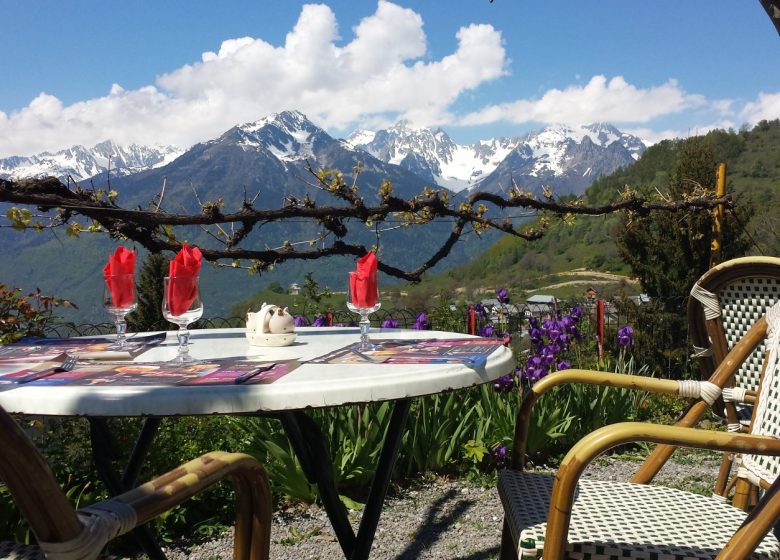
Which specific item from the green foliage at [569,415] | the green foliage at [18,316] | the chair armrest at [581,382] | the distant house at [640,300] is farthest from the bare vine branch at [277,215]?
the distant house at [640,300]

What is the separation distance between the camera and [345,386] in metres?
1.19

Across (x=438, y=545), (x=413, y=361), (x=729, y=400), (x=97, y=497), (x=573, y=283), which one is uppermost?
(x=413, y=361)

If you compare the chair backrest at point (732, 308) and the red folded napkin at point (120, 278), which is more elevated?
the red folded napkin at point (120, 278)

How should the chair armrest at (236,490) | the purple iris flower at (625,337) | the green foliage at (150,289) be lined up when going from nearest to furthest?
the chair armrest at (236,490) < the purple iris flower at (625,337) < the green foliage at (150,289)

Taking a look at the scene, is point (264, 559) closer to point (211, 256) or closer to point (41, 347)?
point (41, 347)

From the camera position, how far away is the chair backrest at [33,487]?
2.16 ft

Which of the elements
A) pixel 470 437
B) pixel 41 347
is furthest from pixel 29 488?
pixel 470 437

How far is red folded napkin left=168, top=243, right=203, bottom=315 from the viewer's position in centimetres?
158

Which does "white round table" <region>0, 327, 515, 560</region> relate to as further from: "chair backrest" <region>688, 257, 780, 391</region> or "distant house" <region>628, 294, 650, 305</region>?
"distant house" <region>628, 294, 650, 305</region>

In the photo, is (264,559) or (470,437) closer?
(264,559)

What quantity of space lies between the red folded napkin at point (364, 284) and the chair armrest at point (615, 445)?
74cm

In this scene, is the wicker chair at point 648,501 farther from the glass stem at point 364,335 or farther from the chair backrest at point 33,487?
the chair backrest at point 33,487

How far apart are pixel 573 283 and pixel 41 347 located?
124 ft

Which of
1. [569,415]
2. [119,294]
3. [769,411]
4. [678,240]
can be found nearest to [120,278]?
[119,294]
